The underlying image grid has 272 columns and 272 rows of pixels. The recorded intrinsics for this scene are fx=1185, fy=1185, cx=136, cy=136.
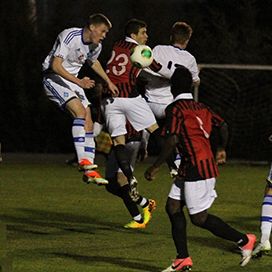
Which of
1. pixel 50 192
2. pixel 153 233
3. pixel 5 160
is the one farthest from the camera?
pixel 5 160

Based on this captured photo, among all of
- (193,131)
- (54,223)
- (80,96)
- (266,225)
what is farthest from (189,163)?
(54,223)

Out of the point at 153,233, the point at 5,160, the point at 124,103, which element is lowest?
the point at 5,160

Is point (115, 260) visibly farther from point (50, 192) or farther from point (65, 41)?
point (50, 192)

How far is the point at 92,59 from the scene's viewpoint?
48.1 feet

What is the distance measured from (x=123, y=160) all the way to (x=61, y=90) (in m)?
1.15

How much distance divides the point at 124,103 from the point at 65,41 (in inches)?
45.2

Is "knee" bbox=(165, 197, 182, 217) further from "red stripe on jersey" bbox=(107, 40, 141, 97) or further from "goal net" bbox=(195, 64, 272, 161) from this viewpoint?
"goal net" bbox=(195, 64, 272, 161)

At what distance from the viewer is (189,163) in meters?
10.8

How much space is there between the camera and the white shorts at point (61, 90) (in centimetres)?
1450

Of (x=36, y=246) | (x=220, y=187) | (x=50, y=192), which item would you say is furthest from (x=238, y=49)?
(x=36, y=246)

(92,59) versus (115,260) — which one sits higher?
(92,59)

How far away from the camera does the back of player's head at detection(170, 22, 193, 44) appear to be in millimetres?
15070

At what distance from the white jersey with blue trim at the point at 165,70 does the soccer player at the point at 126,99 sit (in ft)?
1.95

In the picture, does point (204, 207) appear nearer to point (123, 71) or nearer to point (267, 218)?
point (267, 218)
